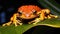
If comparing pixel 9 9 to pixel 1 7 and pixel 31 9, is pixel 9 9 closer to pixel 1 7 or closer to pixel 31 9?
pixel 1 7

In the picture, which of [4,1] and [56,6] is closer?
[56,6]

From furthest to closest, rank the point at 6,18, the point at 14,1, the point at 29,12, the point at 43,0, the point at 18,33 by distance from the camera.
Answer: the point at 6,18, the point at 14,1, the point at 43,0, the point at 29,12, the point at 18,33

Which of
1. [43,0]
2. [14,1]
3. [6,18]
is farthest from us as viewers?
[6,18]

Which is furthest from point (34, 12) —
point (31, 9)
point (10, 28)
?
point (10, 28)

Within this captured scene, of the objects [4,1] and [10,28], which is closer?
[10,28]

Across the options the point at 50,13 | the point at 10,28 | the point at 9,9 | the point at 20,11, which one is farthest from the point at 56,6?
the point at 9,9

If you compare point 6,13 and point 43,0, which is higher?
point 43,0

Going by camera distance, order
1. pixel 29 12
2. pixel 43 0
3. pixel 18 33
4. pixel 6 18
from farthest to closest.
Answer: pixel 6 18 → pixel 43 0 → pixel 29 12 → pixel 18 33

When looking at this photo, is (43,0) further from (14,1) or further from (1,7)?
(1,7)

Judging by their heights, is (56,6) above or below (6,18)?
above
